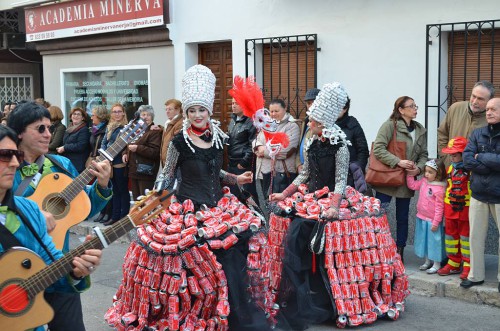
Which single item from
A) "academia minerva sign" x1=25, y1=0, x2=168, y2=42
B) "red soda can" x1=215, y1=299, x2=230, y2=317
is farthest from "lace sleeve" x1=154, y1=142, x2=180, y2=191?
"academia minerva sign" x1=25, y1=0, x2=168, y2=42

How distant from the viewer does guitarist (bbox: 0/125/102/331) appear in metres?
3.45

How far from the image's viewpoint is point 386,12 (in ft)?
31.4

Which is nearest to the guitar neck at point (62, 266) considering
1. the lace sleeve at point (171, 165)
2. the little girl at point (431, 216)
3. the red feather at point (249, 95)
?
the lace sleeve at point (171, 165)

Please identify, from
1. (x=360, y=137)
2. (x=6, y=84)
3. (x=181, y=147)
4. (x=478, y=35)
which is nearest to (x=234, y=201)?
(x=181, y=147)

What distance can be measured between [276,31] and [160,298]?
6151 millimetres

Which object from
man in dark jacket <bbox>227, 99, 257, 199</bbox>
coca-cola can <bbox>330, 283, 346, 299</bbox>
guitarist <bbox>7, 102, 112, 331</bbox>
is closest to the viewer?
guitarist <bbox>7, 102, 112, 331</bbox>

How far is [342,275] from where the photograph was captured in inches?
251

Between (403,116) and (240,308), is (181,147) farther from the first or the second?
(403,116)

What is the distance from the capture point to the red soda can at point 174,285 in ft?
18.7

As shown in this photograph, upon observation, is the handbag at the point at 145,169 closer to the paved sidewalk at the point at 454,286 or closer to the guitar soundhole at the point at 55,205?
the paved sidewalk at the point at 454,286

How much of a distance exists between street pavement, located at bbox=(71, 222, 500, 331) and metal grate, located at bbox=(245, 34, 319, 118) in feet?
11.6

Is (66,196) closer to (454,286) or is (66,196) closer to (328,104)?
(328,104)

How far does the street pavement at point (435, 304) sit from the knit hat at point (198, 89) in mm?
1692

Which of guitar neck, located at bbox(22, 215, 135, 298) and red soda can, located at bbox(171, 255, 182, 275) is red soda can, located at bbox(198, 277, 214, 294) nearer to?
red soda can, located at bbox(171, 255, 182, 275)
